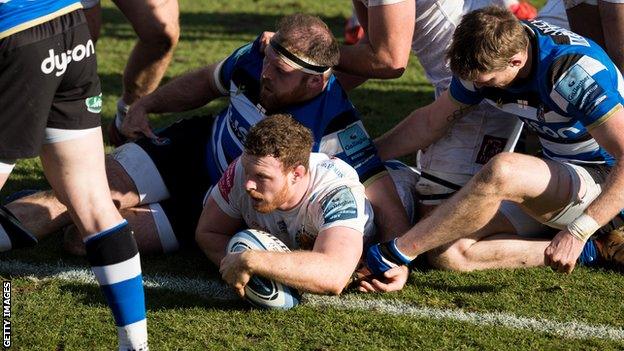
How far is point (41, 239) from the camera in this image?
18.2 feet

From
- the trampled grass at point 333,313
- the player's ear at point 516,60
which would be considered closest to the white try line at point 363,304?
the trampled grass at point 333,313

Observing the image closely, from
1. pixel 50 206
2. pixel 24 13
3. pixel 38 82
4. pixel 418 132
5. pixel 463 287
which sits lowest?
pixel 463 287

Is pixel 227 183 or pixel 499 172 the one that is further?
pixel 227 183

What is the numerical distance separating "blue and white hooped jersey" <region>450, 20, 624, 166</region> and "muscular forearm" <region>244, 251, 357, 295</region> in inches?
48.4

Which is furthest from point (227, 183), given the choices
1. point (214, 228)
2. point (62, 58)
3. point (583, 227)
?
point (583, 227)

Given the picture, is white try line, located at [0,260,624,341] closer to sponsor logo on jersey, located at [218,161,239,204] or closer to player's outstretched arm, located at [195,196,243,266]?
player's outstretched arm, located at [195,196,243,266]

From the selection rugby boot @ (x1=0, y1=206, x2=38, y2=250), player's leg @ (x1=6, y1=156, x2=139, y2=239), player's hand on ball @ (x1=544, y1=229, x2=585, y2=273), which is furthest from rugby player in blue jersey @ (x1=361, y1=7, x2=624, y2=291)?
rugby boot @ (x1=0, y1=206, x2=38, y2=250)

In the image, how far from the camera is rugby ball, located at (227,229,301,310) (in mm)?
4613

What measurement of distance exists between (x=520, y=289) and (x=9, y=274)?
2.37 meters

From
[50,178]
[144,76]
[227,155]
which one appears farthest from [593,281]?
[144,76]

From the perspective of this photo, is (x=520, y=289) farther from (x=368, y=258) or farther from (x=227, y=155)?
(x=227, y=155)

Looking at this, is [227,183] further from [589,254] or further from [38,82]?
[589,254]

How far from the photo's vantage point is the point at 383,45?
5.53m

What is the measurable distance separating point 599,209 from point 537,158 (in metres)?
Answer: 0.41
